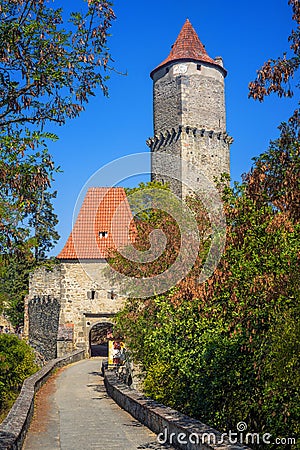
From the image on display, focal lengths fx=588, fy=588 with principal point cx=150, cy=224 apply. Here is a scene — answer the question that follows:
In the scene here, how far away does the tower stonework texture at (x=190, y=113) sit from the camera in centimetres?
3259

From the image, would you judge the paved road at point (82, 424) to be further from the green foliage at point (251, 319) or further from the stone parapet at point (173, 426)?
the green foliage at point (251, 319)

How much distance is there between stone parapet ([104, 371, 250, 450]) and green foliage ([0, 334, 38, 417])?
718cm

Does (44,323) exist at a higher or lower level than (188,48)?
lower

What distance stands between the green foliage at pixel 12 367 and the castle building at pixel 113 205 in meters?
7.02

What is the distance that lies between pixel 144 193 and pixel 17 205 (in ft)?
38.0

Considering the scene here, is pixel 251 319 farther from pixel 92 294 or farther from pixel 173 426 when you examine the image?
pixel 92 294

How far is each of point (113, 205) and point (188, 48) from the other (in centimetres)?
1107

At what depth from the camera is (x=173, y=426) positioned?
752cm

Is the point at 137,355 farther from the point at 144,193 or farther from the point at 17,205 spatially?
the point at 17,205

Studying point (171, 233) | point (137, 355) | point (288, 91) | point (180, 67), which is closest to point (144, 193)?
point (171, 233)

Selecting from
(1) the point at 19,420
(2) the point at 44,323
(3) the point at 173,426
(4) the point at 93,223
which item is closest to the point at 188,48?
(4) the point at 93,223

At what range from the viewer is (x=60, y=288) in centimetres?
2980

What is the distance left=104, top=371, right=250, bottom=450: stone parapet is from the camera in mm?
6332

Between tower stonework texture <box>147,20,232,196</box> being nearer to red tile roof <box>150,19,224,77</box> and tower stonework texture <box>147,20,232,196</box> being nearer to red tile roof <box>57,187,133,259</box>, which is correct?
red tile roof <box>150,19,224,77</box>
